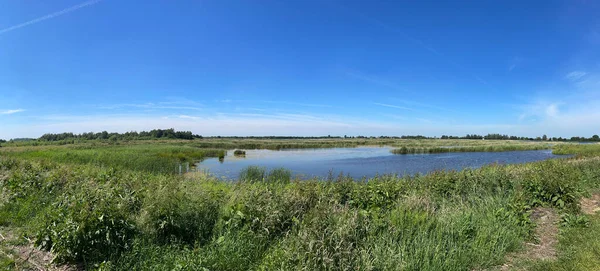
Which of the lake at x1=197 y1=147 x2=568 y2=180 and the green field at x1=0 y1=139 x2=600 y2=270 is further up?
the green field at x1=0 y1=139 x2=600 y2=270

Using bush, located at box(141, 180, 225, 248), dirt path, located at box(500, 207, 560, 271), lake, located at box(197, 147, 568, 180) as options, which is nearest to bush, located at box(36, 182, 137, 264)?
bush, located at box(141, 180, 225, 248)

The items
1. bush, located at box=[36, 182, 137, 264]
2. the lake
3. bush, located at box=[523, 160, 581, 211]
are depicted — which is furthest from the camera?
the lake

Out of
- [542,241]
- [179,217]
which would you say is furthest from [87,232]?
[542,241]

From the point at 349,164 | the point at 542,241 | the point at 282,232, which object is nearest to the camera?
the point at 282,232

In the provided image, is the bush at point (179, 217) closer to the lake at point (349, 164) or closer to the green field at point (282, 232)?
the green field at point (282, 232)

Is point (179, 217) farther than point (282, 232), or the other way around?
point (179, 217)

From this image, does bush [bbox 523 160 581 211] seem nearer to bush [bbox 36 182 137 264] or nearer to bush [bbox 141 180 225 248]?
bush [bbox 141 180 225 248]

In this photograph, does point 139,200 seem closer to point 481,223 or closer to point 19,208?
point 19,208

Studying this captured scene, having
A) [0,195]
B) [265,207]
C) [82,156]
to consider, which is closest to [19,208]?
[0,195]

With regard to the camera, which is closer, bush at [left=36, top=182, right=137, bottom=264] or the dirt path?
bush at [left=36, top=182, right=137, bottom=264]

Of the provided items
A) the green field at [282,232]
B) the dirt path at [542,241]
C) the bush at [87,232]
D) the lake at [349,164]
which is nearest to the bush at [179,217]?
the green field at [282,232]

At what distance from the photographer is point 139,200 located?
17.3 ft

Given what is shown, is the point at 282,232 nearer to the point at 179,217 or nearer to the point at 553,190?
the point at 179,217

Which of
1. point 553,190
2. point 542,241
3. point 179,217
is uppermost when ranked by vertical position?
point 553,190
